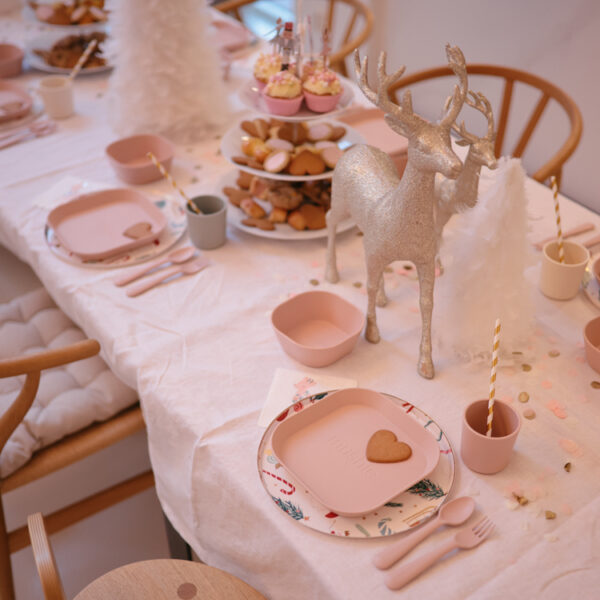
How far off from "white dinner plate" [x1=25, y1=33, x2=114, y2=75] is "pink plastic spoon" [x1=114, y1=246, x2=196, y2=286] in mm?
1018

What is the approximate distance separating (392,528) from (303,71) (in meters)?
1.06

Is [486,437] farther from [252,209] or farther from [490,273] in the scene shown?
[252,209]

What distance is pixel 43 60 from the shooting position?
226 centimetres

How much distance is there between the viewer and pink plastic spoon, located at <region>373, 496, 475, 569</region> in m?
0.87

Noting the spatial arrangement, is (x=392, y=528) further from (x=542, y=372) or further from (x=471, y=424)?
(x=542, y=372)

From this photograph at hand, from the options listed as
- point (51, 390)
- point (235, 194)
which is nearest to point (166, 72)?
point (235, 194)

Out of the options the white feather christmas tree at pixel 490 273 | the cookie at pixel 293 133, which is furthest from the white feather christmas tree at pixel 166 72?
the white feather christmas tree at pixel 490 273

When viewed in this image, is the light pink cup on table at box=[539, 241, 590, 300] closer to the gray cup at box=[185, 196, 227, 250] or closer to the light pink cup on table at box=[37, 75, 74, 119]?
the gray cup at box=[185, 196, 227, 250]

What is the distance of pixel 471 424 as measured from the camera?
0.99 metres

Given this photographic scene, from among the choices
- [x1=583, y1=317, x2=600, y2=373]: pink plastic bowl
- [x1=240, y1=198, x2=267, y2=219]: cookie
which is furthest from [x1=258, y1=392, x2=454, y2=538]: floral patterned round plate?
[x1=240, y1=198, x2=267, y2=219]: cookie

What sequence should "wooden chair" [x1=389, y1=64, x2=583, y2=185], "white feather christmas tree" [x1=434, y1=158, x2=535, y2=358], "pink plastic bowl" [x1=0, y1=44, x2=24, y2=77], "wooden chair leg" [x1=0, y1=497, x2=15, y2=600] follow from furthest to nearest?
"pink plastic bowl" [x1=0, y1=44, x2=24, y2=77]
"wooden chair" [x1=389, y1=64, x2=583, y2=185]
"wooden chair leg" [x1=0, y1=497, x2=15, y2=600]
"white feather christmas tree" [x1=434, y1=158, x2=535, y2=358]

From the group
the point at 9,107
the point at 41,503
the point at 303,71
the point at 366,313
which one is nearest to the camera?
the point at 366,313

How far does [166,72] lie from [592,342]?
131 centimetres

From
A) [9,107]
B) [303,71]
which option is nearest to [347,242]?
[303,71]
